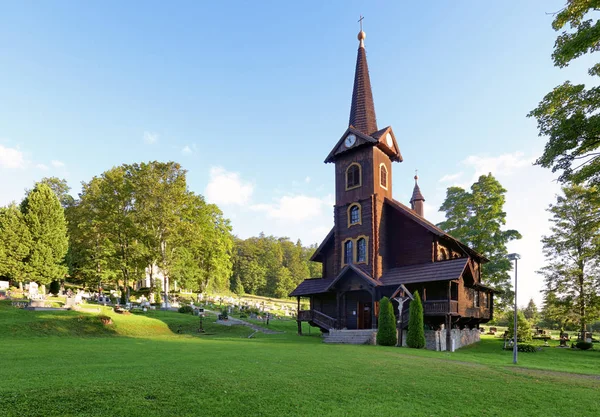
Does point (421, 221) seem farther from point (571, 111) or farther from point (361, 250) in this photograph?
point (571, 111)

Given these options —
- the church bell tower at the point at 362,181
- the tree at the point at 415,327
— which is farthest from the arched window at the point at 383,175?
the tree at the point at 415,327

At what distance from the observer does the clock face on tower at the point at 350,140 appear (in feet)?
95.9

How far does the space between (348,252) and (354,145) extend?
840cm

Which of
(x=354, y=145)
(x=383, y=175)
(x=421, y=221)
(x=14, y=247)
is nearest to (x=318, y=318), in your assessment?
(x=421, y=221)

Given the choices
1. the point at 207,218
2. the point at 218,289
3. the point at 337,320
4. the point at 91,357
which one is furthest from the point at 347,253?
the point at 218,289

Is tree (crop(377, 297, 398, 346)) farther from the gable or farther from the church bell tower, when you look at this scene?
the gable

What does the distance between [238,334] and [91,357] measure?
16.5 meters

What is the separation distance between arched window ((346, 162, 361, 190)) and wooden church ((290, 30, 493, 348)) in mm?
80

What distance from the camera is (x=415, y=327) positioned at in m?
21.4

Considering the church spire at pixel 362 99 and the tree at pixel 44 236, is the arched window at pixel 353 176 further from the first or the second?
the tree at pixel 44 236

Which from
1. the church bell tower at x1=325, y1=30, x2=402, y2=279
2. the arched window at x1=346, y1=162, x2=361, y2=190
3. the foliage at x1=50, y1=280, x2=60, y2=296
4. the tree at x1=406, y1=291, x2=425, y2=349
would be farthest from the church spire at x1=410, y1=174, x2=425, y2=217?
the foliage at x1=50, y1=280, x2=60, y2=296

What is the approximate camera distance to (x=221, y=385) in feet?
25.9

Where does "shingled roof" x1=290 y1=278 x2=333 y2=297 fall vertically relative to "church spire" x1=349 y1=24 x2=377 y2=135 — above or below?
below

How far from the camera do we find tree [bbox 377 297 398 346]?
2178 centimetres
